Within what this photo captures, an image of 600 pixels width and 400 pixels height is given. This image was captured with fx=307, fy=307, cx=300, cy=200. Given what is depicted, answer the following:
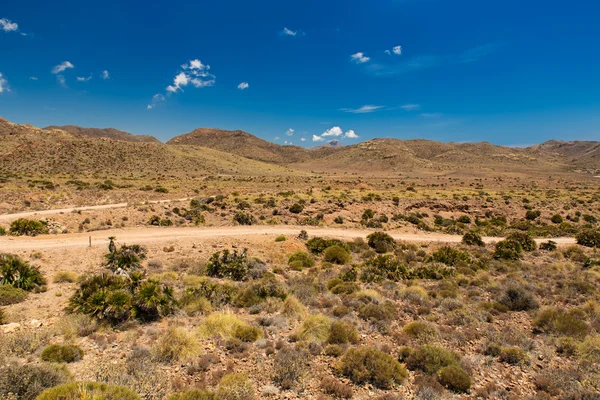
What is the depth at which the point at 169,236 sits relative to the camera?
877 inches

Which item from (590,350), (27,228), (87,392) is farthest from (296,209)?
(87,392)

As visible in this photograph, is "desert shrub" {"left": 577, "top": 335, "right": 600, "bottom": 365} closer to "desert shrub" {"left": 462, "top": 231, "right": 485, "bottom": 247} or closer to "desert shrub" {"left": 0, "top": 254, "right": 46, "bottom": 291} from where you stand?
"desert shrub" {"left": 462, "top": 231, "right": 485, "bottom": 247}

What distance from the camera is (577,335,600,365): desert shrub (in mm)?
8703

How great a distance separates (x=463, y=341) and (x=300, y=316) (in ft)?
17.7

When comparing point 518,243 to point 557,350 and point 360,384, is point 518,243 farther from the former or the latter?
point 360,384

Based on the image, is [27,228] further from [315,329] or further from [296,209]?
[315,329]

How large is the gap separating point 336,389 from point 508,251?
19.0 meters

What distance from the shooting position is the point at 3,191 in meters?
36.8

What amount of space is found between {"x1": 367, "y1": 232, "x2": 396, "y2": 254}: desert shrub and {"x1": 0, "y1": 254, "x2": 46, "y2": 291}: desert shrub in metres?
19.0

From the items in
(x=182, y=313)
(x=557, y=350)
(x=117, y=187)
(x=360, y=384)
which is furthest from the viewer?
(x=117, y=187)

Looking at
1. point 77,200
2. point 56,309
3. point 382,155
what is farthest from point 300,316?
point 382,155

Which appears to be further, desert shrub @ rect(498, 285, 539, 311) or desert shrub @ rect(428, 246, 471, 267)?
desert shrub @ rect(428, 246, 471, 267)

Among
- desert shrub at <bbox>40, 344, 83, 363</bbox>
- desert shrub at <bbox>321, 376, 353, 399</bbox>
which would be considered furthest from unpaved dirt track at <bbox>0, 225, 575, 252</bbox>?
desert shrub at <bbox>321, 376, 353, 399</bbox>

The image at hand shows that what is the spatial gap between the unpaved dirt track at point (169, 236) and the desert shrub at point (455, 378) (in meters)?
16.4
